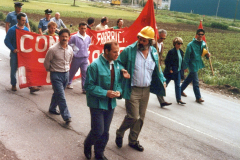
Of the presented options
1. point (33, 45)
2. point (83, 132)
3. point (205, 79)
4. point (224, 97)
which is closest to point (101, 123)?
point (83, 132)

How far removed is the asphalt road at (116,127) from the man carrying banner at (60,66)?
0.40 meters

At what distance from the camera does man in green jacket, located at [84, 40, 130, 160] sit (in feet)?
12.6

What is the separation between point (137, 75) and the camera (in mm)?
4570

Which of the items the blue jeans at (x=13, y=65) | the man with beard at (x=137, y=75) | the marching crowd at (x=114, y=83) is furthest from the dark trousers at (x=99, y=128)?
the blue jeans at (x=13, y=65)

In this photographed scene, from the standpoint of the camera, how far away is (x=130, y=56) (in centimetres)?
452

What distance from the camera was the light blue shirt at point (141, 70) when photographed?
14.9ft

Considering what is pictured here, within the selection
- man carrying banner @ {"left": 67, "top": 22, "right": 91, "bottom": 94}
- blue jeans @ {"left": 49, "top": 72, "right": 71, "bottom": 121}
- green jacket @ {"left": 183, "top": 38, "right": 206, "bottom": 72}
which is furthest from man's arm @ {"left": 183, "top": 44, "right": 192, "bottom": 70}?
blue jeans @ {"left": 49, "top": 72, "right": 71, "bottom": 121}

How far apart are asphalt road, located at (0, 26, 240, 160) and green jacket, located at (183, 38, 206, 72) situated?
3.60 ft

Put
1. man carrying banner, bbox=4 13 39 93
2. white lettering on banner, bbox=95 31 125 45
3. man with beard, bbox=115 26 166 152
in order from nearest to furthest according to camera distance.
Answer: man with beard, bbox=115 26 166 152
man carrying banner, bbox=4 13 39 93
white lettering on banner, bbox=95 31 125 45

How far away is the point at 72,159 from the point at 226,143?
10.4ft

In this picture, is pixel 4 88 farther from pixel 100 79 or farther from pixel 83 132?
pixel 100 79

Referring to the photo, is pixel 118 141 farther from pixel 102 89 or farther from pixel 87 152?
pixel 102 89

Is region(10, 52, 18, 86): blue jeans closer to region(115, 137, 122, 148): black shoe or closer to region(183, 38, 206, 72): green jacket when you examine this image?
region(115, 137, 122, 148): black shoe

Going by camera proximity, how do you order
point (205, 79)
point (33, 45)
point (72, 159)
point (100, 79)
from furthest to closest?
point (205, 79), point (33, 45), point (72, 159), point (100, 79)
